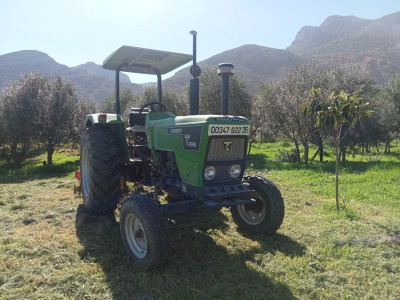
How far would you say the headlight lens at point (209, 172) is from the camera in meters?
3.75

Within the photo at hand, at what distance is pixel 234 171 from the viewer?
3.97 metres

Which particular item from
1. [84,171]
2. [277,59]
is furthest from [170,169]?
[277,59]

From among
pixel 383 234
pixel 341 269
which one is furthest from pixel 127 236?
pixel 383 234

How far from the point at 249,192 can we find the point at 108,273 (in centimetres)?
178

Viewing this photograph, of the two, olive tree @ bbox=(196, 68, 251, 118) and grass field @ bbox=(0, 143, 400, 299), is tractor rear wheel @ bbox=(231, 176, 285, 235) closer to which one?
grass field @ bbox=(0, 143, 400, 299)

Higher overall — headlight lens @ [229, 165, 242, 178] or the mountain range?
the mountain range

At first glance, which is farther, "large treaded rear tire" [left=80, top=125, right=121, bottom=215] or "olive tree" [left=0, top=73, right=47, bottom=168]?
"olive tree" [left=0, top=73, right=47, bottom=168]

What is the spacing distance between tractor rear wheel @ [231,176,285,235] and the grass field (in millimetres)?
151

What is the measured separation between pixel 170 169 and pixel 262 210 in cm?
140

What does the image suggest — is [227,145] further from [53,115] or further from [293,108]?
[53,115]

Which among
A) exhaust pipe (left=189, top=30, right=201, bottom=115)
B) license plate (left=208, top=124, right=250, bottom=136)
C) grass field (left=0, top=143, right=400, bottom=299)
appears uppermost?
exhaust pipe (left=189, top=30, right=201, bottom=115)

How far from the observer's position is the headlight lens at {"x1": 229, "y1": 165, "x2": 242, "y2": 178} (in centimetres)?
395

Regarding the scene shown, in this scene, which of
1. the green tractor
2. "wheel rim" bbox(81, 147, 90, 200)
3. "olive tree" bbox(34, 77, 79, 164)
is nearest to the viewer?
the green tractor

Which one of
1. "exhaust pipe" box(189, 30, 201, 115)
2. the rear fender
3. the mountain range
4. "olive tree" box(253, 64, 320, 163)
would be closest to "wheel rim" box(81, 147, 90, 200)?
the rear fender
